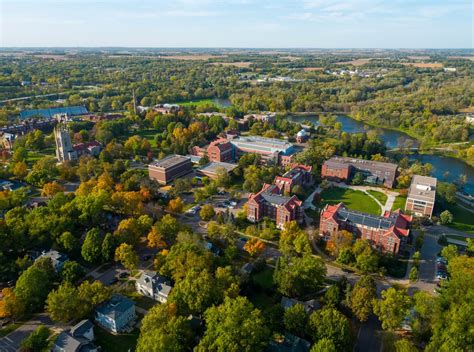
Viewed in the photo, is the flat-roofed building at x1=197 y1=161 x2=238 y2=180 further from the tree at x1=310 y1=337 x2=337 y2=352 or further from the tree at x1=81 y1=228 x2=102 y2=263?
the tree at x1=310 y1=337 x2=337 y2=352

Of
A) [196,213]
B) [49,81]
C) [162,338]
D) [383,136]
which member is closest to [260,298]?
[162,338]

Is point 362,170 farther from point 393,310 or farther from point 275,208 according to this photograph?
point 393,310

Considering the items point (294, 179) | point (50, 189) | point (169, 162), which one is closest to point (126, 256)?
point (50, 189)

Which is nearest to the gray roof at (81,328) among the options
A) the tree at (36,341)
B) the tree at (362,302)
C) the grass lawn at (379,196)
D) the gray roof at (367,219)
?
the tree at (36,341)

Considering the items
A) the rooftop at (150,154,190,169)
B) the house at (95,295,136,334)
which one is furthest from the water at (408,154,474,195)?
the house at (95,295,136,334)

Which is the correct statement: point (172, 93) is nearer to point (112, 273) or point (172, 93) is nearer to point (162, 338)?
point (112, 273)

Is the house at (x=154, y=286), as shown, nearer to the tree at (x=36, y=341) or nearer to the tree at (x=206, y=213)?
the tree at (x=36, y=341)

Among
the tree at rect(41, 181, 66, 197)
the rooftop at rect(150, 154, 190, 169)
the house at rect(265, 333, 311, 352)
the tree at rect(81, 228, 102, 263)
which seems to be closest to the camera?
the house at rect(265, 333, 311, 352)
